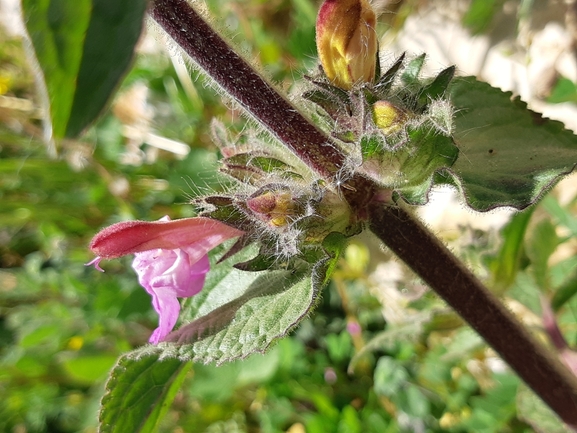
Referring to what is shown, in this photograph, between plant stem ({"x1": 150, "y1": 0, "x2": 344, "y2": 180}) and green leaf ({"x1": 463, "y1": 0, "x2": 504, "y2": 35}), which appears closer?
plant stem ({"x1": 150, "y1": 0, "x2": 344, "y2": 180})

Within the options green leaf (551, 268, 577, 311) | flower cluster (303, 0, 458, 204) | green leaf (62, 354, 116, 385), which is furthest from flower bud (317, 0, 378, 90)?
green leaf (62, 354, 116, 385)

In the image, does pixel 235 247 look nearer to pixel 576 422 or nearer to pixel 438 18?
pixel 576 422

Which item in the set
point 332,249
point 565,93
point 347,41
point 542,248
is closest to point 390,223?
point 332,249

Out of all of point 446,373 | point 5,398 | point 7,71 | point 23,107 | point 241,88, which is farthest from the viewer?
point 7,71

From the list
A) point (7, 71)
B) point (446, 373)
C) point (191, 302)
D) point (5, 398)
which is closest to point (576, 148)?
point (191, 302)

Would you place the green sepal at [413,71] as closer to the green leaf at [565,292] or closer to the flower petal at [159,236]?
the flower petal at [159,236]

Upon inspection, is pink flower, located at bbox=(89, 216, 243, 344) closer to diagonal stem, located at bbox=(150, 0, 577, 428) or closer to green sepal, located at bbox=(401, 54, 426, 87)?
diagonal stem, located at bbox=(150, 0, 577, 428)

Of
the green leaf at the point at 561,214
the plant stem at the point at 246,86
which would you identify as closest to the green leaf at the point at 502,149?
the plant stem at the point at 246,86
